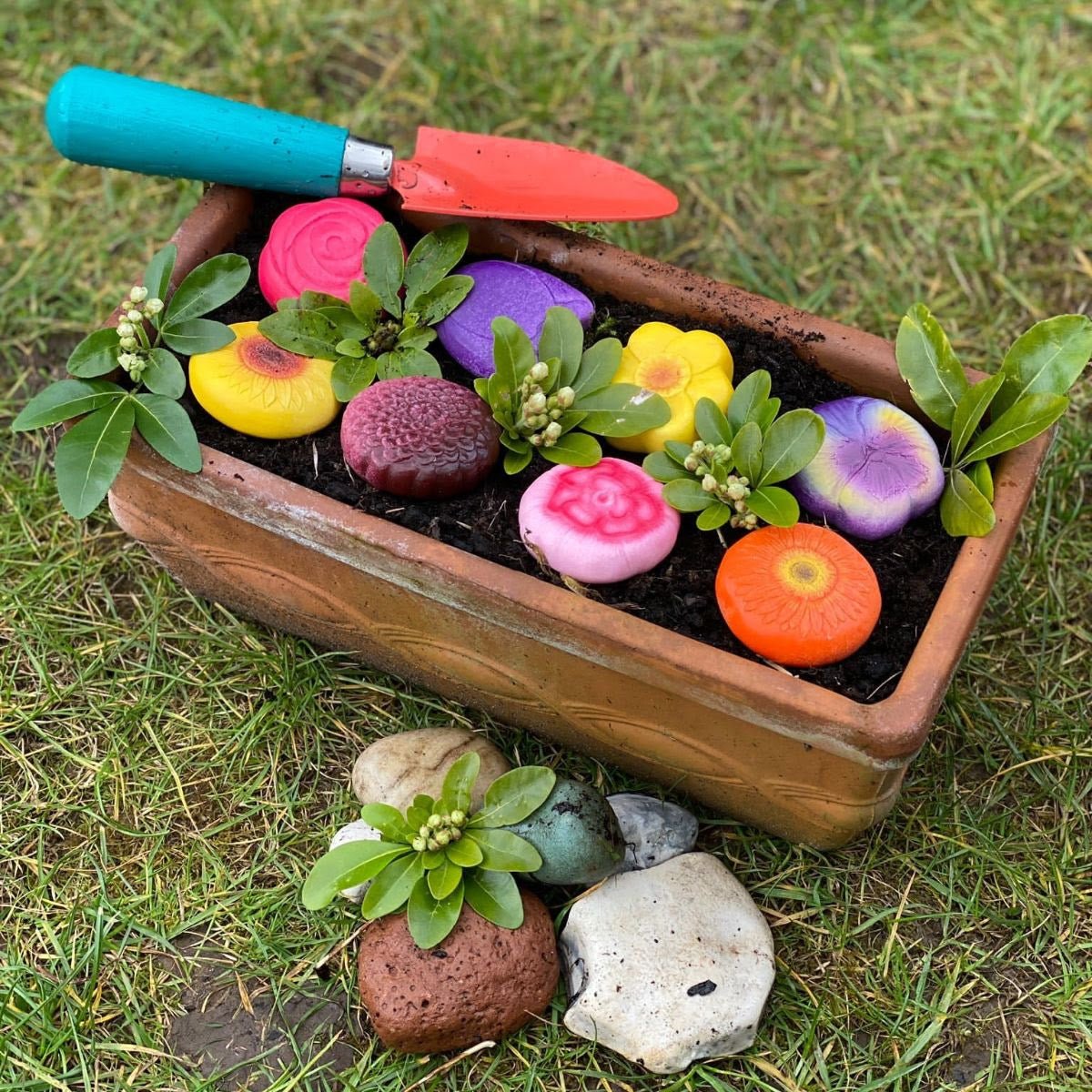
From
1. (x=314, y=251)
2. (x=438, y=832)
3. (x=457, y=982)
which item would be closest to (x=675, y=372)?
(x=314, y=251)

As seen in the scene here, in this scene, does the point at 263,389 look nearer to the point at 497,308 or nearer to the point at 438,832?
the point at 497,308

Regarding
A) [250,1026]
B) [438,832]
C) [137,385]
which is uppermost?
[137,385]

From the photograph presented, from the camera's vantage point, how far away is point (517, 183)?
188 cm

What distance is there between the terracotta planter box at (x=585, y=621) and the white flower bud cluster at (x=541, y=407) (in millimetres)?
204

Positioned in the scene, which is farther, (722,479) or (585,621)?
(722,479)

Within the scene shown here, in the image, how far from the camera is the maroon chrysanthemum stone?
5.39 ft

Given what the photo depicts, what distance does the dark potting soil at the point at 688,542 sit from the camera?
161 centimetres

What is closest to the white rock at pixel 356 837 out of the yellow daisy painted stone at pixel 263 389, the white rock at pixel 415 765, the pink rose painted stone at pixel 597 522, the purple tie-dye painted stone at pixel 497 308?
the white rock at pixel 415 765

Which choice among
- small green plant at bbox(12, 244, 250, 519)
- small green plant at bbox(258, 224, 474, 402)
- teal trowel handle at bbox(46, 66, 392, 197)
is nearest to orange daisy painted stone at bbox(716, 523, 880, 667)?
small green plant at bbox(258, 224, 474, 402)

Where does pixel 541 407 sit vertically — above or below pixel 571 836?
above

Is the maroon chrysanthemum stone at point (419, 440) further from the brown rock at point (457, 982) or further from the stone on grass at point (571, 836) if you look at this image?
the brown rock at point (457, 982)

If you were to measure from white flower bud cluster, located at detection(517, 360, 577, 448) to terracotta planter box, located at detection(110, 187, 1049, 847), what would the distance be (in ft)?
0.67

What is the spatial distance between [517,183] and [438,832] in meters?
0.92

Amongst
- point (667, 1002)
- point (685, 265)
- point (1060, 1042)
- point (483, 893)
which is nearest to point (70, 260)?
point (685, 265)
